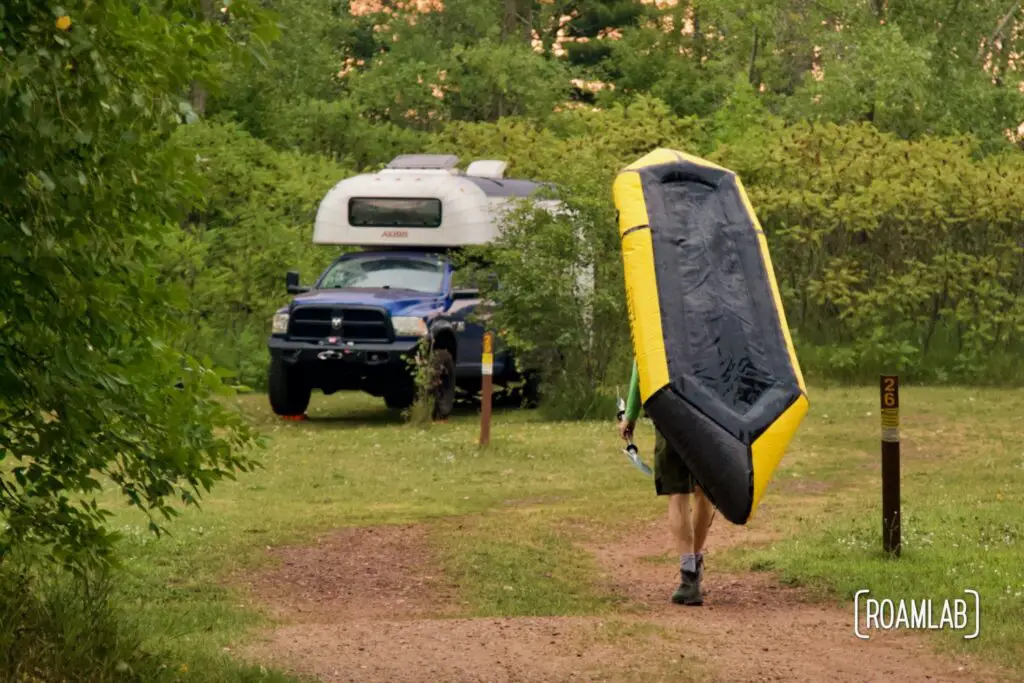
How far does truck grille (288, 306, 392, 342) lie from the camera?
21.9m

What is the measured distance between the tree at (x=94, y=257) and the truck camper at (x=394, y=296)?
14.1 m

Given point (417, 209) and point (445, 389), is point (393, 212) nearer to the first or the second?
point (417, 209)

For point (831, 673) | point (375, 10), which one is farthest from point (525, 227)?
point (375, 10)

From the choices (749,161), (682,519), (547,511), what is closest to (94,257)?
(682,519)

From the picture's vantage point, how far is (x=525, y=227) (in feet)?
75.5

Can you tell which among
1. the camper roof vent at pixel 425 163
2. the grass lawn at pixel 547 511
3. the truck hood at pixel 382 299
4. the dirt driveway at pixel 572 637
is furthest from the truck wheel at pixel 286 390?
the dirt driveway at pixel 572 637

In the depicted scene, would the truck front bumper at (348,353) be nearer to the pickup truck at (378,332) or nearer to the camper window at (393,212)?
the pickup truck at (378,332)

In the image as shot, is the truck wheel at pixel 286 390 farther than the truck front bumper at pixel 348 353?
Yes

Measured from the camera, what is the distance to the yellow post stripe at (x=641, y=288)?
10758 mm

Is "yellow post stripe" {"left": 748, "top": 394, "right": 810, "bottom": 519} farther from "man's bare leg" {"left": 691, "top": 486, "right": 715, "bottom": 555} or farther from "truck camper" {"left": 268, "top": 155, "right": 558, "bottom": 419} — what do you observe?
"truck camper" {"left": 268, "top": 155, "right": 558, "bottom": 419}

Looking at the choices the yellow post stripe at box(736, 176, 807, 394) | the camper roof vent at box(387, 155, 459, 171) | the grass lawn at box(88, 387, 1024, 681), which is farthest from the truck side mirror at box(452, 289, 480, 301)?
the yellow post stripe at box(736, 176, 807, 394)

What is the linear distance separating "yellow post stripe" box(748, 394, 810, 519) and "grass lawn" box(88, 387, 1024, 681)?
1020mm

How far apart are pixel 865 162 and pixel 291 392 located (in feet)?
31.9

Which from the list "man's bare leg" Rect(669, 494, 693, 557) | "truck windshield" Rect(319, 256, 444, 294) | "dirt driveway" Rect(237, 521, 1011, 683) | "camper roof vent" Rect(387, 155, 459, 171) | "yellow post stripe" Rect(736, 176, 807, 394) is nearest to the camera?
"dirt driveway" Rect(237, 521, 1011, 683)
